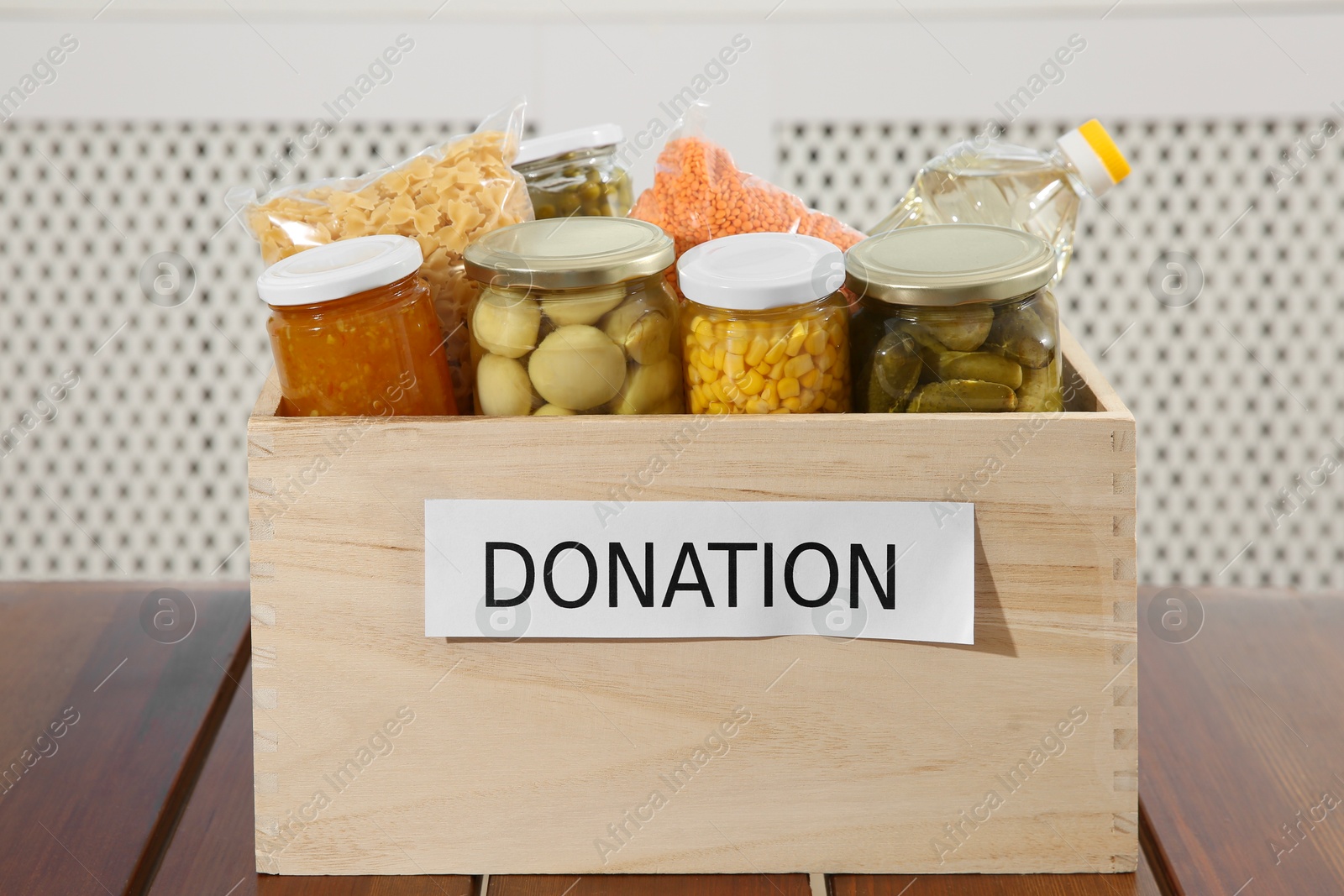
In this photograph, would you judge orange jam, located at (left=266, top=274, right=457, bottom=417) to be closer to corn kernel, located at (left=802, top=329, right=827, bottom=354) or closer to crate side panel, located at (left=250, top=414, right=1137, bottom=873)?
crate side panel, located at (left=250, top=414, right=1137, bottom=873)

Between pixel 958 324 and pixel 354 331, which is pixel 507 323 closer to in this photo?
pixel 354 331

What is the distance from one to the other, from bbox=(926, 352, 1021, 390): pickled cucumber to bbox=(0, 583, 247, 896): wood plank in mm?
533

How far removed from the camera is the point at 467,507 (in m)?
A: 0.61

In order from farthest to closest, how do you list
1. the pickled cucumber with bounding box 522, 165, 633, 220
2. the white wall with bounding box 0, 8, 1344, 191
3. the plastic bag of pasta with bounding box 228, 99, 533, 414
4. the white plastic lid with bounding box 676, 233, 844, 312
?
the white wall with bounding box 0, 8, 1344, 191 < the pickled cucumber with bounding box 522, 165, 633, 220 < the plastic bag of pasta with bounding box 228, 99, 533, 414 < the white plastic lid with bounding box 676, 233, 844, 312

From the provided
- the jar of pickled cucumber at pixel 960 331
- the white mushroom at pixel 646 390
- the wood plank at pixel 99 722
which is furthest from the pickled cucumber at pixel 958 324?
the wood plank at pixel 99 722

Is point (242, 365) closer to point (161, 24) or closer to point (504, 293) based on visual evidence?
point (161, 24)

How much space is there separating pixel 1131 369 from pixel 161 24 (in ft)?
3.87

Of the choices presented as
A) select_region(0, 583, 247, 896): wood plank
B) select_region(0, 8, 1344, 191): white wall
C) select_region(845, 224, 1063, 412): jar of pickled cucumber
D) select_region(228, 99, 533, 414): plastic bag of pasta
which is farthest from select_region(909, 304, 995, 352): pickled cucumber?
select_region(0, 8, 1344, 191): white wall

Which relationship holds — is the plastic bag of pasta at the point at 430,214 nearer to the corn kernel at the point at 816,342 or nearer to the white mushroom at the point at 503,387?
the white mushroom at the point at 503,387

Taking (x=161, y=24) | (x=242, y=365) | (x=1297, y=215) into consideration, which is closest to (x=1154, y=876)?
(x=1297, y=215)

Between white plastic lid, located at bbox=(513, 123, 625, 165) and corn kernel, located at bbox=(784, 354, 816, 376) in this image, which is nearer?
corn kernel, located at bbox=(784, 354, 816, 376)

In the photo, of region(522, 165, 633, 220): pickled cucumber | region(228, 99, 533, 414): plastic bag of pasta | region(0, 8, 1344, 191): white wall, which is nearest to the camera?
region(228, 99, 533, 414): plastic bag of pasta

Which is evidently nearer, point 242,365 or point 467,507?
point 467,507

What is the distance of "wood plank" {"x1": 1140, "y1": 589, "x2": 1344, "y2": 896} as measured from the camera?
645mm
